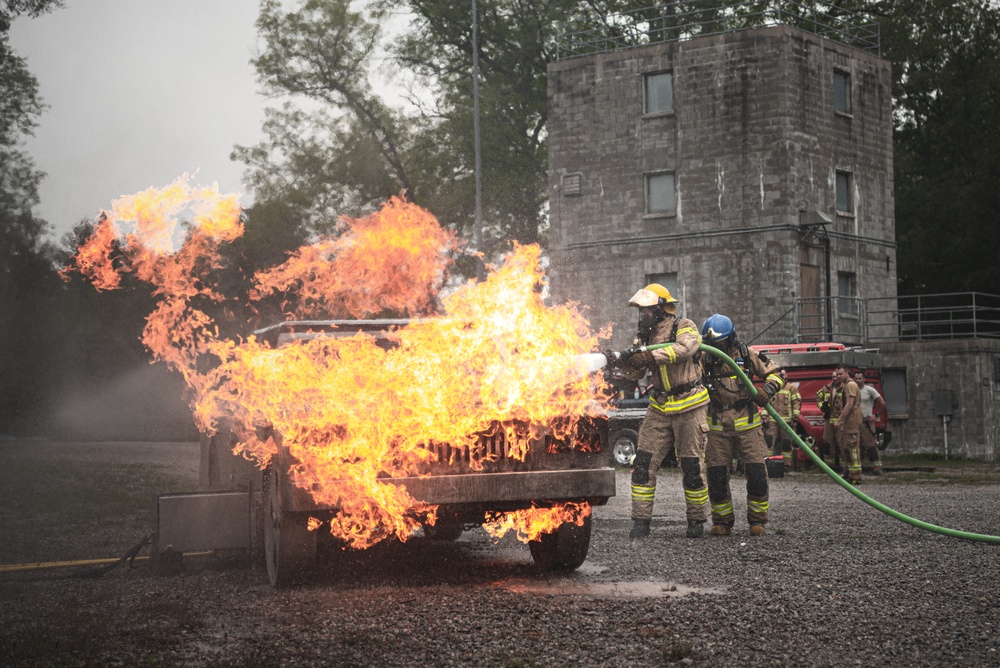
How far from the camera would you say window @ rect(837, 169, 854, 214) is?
3534 cm

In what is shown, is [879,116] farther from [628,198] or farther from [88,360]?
[88,360]

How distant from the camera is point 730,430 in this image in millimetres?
11078

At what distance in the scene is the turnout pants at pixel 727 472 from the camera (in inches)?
430

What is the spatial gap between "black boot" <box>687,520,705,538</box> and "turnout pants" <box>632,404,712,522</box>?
0.12ft

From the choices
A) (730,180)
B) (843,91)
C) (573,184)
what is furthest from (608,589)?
(843,91)

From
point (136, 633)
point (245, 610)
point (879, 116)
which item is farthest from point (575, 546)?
point (879, 116)

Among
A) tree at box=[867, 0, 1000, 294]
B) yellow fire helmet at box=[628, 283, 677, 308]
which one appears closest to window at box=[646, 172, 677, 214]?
tree at box=[867, 0, 1000, 294]

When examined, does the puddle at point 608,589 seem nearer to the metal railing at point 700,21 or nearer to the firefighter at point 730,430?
the firefighter at point 730,430

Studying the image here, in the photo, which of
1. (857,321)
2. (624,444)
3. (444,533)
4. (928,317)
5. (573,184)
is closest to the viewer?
(444,533)

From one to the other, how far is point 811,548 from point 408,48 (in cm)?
3638

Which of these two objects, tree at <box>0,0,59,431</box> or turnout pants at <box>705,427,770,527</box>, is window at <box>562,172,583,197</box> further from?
turnout pants at <box>705,427,770,527</box>

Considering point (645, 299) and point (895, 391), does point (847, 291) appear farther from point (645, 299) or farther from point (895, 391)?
point (645, 299)

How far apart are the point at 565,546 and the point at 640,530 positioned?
8.62 ft

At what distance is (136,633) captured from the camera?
616 centimetres
